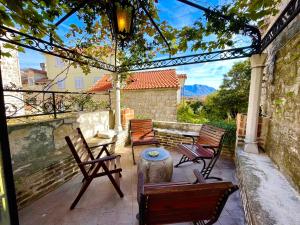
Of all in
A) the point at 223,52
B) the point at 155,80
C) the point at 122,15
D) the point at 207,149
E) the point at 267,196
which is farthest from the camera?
the point at 155,80

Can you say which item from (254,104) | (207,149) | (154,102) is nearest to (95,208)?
(207,149)

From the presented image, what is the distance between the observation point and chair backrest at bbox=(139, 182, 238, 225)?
105 centimetres

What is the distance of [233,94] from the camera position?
267 inches

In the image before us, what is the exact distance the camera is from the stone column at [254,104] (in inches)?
102

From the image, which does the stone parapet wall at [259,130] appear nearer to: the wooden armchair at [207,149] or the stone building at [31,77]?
the wooden armchair at [207,149]

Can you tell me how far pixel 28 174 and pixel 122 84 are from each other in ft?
9.73

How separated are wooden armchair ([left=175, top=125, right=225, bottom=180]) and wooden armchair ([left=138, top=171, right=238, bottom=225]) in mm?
1276

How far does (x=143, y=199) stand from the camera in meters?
1.06

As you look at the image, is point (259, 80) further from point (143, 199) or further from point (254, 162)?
point (143, 199)

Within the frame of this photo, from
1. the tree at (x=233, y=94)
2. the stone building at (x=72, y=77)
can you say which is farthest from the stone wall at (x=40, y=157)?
the stone building at (x=72, y=77)

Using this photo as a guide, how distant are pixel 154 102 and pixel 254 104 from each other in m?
6.01

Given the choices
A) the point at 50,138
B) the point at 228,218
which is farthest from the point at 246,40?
the point at 50,138

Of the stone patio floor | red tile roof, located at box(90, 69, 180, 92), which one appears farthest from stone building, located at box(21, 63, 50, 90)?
the stone patio floor

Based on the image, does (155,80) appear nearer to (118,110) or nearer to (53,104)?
(118,110)
